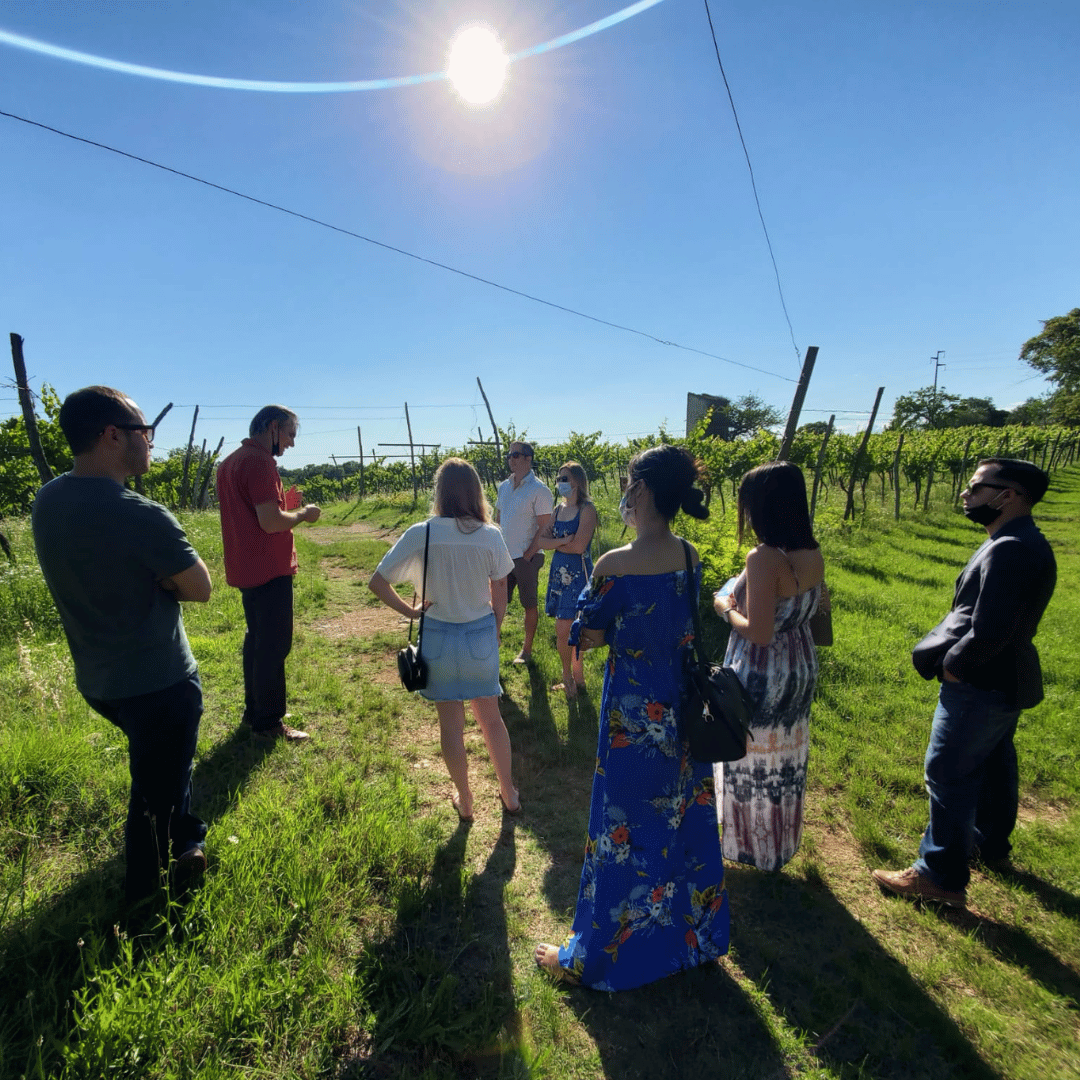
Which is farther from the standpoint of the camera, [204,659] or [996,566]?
[204,659]

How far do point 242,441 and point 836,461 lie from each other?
50.9 ft

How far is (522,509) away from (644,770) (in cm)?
258

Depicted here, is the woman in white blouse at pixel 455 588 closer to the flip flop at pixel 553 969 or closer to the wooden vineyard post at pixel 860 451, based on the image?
the flip flop at pixel 553 969

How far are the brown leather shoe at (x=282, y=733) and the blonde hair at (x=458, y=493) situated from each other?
187cm

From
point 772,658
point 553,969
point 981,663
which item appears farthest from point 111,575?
point 981,663

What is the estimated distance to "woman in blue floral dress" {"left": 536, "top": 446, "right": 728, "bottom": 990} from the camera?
6.05 ft

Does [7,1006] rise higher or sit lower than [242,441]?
lower

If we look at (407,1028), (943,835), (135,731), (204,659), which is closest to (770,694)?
(943,835)

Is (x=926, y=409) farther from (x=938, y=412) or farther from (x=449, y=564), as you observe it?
(x=449, y=564)

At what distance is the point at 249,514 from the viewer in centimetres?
316

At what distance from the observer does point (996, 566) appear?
2.02m

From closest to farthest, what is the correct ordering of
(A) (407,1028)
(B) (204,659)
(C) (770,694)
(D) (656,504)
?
(A) (407,1028), (D) (656,504), (C) (770,694), (B) (204,659)

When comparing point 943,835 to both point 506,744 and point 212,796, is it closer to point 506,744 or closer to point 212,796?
point 506,744

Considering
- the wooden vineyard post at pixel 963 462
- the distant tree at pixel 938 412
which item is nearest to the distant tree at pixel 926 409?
the distant tree at pixel 938 412
